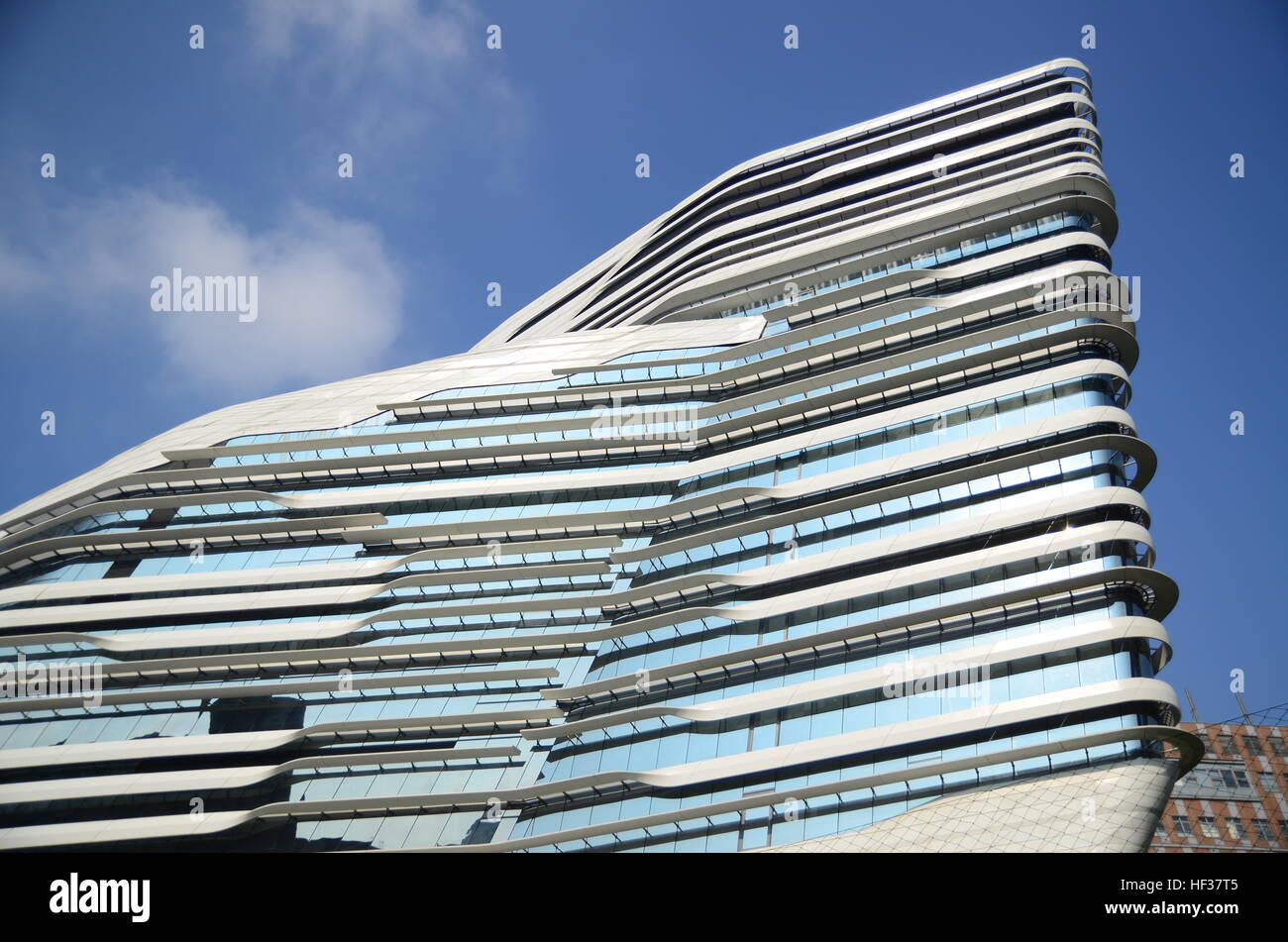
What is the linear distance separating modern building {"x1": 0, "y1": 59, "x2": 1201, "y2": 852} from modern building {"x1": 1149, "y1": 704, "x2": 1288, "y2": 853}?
5751 centimetres

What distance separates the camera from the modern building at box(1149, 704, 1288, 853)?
3642 inches

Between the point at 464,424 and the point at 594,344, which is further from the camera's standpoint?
the point at 594,344

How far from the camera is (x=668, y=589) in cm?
4856

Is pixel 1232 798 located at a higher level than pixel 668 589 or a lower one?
lower

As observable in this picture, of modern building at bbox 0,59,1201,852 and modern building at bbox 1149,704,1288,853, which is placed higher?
modern building at bbox 0,59,1201,852

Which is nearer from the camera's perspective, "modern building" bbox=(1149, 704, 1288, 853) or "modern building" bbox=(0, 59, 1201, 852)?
"modern building" bbox=(0, 59, 1201, 852)

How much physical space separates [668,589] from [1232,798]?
71971 millimetres

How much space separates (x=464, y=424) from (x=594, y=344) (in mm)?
10269

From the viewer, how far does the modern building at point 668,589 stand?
3897 cm

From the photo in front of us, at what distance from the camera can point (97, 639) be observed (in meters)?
52.5

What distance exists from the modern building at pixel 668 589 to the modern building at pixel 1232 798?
189ft

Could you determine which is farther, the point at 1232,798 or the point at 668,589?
the point at 1232,798
